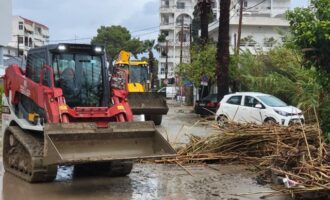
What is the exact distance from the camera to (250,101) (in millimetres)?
23547

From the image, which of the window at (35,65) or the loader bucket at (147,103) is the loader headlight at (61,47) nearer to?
the window at (35,65)

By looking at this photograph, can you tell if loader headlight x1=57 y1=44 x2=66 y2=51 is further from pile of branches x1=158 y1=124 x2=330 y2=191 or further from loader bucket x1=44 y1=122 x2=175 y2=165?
pile of branches x1=158 y1=124 x2=330 y2=191

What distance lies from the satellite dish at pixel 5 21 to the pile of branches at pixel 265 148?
3645 centimetres

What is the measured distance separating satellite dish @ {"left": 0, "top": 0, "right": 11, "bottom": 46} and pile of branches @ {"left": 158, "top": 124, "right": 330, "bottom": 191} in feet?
120

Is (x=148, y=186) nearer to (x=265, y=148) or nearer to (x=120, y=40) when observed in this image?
(x=265, y=148)

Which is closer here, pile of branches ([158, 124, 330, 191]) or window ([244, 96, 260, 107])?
pile of branches ([158, 124, 330, 191])

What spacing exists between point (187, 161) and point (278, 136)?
2.47 meters

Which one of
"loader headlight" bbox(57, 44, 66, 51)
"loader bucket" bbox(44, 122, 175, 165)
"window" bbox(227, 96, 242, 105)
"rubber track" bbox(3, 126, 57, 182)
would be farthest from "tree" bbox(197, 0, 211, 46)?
"loader bucket" bbox(44, 122, 175, 165)

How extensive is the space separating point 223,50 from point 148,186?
19.7m

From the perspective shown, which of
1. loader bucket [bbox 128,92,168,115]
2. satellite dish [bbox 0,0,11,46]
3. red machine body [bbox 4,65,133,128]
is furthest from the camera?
satellite dish [bbox 0,0,11,46]

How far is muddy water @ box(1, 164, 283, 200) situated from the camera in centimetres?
1045

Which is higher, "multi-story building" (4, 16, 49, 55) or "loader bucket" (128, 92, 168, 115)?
"multi-story building" (4, 16, 49, 55)

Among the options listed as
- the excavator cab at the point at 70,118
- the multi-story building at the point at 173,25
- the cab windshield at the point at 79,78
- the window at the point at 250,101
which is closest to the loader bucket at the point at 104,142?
the excavator cab at the point at 70,118

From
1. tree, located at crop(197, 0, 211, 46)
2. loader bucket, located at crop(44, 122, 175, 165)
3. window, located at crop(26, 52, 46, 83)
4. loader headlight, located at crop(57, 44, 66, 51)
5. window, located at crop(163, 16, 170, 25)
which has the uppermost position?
window, located at crop(163, 16, 170, 25)
